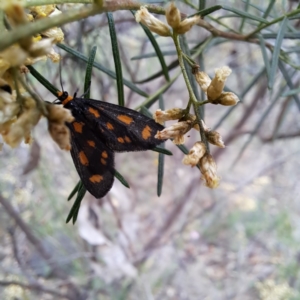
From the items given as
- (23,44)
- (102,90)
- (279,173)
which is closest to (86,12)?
(23,44)

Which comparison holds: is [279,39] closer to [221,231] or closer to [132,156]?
[221,231]

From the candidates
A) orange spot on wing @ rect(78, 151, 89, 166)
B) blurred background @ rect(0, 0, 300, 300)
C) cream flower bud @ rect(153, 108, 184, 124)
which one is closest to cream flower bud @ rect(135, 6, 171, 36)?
cream flower bud @ rect(153, 108, 184, 124)

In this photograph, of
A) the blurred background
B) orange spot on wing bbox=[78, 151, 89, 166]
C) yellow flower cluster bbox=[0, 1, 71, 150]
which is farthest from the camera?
the blurred background

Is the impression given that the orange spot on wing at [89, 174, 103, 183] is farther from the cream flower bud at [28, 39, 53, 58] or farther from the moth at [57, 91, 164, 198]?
the cream flower bud at [28, 39, 53, 58]

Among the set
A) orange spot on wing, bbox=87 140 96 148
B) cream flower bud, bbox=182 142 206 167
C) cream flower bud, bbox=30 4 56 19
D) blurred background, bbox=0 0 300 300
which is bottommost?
blurred background, bbox=0 0 300 300

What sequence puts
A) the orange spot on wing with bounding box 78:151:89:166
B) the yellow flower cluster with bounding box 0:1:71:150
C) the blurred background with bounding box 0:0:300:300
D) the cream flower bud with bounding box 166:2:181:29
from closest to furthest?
the yellow flower cluster with bounding box 0:1:71:150, the cream flower bud with bounding box 166:2:181:29, the orange spot on wing with bounding box 78:151:89:166, the blurred background with bounding box 0:0:300:300

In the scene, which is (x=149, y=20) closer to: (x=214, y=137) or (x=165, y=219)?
(x=214, y=137)

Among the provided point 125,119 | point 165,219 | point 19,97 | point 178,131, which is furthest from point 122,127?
point 165,219

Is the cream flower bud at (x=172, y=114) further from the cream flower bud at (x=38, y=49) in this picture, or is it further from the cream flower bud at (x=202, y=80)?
the cream flower bud at (x=38, y=49)
